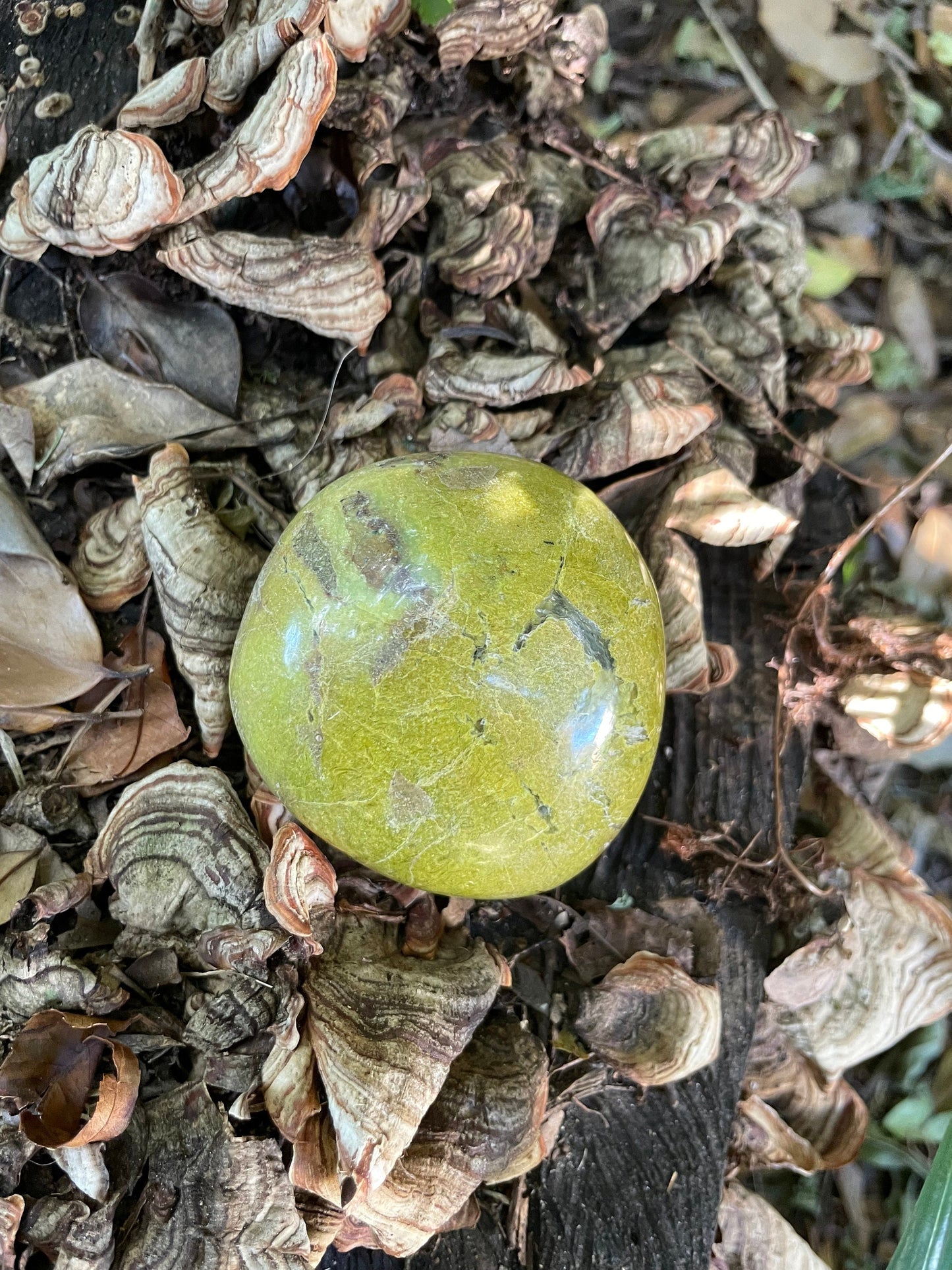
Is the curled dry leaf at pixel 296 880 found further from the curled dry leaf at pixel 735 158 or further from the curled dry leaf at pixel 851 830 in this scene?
the curled dry leaf at pixel 735 158

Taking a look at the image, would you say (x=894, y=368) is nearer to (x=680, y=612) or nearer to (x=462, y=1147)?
(x=680, y=612)

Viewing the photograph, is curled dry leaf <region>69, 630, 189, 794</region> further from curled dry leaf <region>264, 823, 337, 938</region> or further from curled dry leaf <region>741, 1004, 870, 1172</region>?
curled dry leaf <region>741, 1004, 870, 1172</region>

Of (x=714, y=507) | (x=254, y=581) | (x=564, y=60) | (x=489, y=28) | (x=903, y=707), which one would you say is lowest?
(x=903, y=707)

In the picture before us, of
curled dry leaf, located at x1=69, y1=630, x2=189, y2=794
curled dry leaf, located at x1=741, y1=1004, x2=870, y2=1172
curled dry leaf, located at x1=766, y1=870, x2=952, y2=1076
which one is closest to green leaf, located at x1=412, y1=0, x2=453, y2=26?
curled dry leaf, located at x1=69, y1=630, x2=189, y2=794

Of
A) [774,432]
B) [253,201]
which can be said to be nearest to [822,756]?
[774,432]

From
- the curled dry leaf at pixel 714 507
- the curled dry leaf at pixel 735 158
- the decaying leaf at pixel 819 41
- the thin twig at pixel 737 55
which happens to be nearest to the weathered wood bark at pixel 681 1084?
the curled dry leaf at pixel 714 507

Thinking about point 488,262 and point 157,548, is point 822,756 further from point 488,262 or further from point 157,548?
point 157,548

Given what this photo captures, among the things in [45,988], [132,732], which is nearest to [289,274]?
[132,732]
